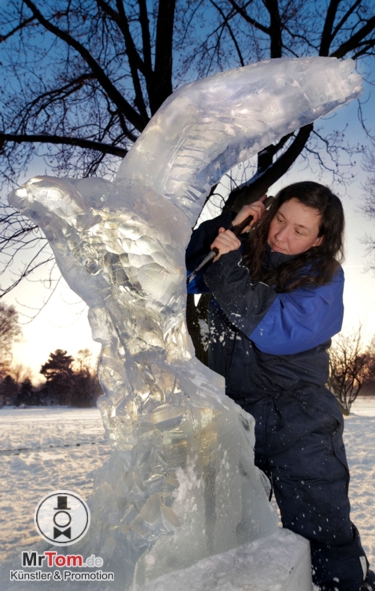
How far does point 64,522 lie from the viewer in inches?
54.2

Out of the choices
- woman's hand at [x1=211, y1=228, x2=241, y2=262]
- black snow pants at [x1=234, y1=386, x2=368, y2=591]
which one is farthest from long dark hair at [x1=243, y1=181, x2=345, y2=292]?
black snow pants at [x1=234, y1=386, x2=368, y2=591]

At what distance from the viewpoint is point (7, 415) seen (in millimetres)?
8312

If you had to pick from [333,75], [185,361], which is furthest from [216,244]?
[333,75]

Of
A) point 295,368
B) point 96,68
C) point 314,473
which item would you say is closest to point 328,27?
point 96,68

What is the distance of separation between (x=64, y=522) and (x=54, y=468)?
9.62 ft

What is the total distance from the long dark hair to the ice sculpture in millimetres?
566

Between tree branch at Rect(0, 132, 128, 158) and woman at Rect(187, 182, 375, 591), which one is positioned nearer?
woman at Rect(187, 182, 375, 591)

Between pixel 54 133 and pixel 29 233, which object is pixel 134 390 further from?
pixel 54 133

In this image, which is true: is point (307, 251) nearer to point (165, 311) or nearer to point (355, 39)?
point (165, 311)

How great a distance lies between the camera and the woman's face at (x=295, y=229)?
197 cm

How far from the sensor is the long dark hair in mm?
1863

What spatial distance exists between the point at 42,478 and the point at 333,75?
11.6 ft

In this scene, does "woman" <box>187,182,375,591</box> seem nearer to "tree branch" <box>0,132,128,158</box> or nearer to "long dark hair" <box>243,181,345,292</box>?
"long dark hair" <box>243,181,345,292</box>

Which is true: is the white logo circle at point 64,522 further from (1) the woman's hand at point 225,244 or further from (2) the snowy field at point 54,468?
(1) the woman's hand at point 225,244
